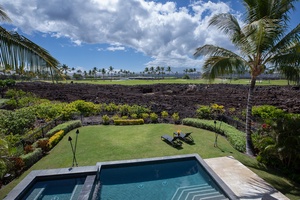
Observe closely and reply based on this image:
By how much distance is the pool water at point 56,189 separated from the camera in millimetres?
6368

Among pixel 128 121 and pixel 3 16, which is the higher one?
pixel 3 16

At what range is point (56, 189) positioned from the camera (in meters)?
6.83

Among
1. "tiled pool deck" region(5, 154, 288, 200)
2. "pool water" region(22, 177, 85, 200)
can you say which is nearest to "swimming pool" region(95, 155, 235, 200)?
"tiled pool deck" region(5, 154, 288, 200)

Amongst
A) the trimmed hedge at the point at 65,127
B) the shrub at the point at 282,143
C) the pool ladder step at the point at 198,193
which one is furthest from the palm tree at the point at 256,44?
the trimmed hedge at the point at 65,127

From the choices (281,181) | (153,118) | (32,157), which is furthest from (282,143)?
(32,157)

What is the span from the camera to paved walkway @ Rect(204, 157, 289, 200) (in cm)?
614

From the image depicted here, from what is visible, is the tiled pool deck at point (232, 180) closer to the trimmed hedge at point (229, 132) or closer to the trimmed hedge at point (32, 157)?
the trimmed hedge at point (32, 157)

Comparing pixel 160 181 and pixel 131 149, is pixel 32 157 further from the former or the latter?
pixel 160 181

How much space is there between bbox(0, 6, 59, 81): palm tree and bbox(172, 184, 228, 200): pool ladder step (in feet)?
18.9

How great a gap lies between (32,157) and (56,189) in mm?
2737

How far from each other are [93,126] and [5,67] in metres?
11.8

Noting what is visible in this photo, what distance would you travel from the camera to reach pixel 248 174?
7461mm

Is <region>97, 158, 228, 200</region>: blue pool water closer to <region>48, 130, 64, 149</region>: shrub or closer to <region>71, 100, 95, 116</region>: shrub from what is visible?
<region>48, 130, 64, 149</region>: shrub

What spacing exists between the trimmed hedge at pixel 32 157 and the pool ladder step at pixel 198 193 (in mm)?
6739
